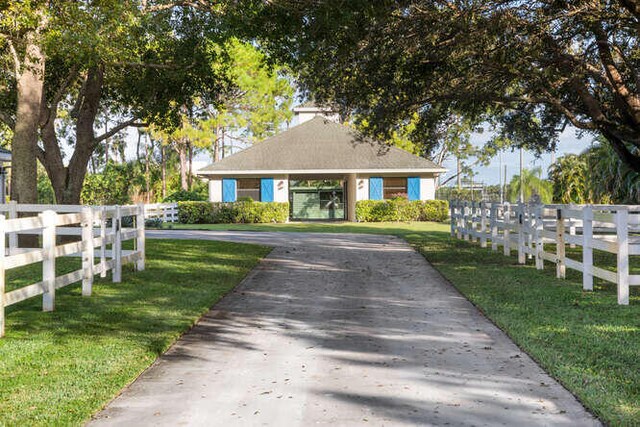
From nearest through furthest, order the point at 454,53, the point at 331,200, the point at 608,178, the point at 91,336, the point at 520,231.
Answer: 1. the point at 91,336
2. the point at 454,53
3. the point at 520,231
4. the point at 608,178
5. the point at 331,200

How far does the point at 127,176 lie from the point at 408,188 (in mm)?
21812

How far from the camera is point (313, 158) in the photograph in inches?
1617

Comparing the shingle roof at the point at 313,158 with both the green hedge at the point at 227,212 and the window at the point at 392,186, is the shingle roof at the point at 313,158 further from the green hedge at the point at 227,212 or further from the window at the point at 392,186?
the green hedge at the point at 227,212

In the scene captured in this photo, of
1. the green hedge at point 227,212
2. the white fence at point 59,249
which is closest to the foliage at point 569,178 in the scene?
the green hedge at point 227,212

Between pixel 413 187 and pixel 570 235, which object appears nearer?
pixel 570 235

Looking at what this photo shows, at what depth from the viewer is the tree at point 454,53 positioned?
12.5 metres

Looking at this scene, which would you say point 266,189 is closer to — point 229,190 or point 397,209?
point 229,190

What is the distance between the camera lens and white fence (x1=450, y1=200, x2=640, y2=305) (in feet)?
32.8

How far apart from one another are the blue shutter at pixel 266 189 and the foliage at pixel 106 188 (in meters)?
12.6

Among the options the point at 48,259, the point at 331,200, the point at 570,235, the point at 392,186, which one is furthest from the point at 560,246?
the point at 331,200

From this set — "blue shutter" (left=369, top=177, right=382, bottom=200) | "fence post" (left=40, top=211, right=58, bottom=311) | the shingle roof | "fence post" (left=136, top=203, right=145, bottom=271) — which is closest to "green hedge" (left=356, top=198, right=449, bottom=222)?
"blue shutter" (left=369, top=177, right=382, bottom=200)

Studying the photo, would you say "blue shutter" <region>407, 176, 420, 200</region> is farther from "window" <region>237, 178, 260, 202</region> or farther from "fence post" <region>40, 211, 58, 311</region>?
"fence post" <region>40, 211, 58, 311</region>

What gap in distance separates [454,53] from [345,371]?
10.4m

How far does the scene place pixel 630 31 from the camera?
1468 cm
